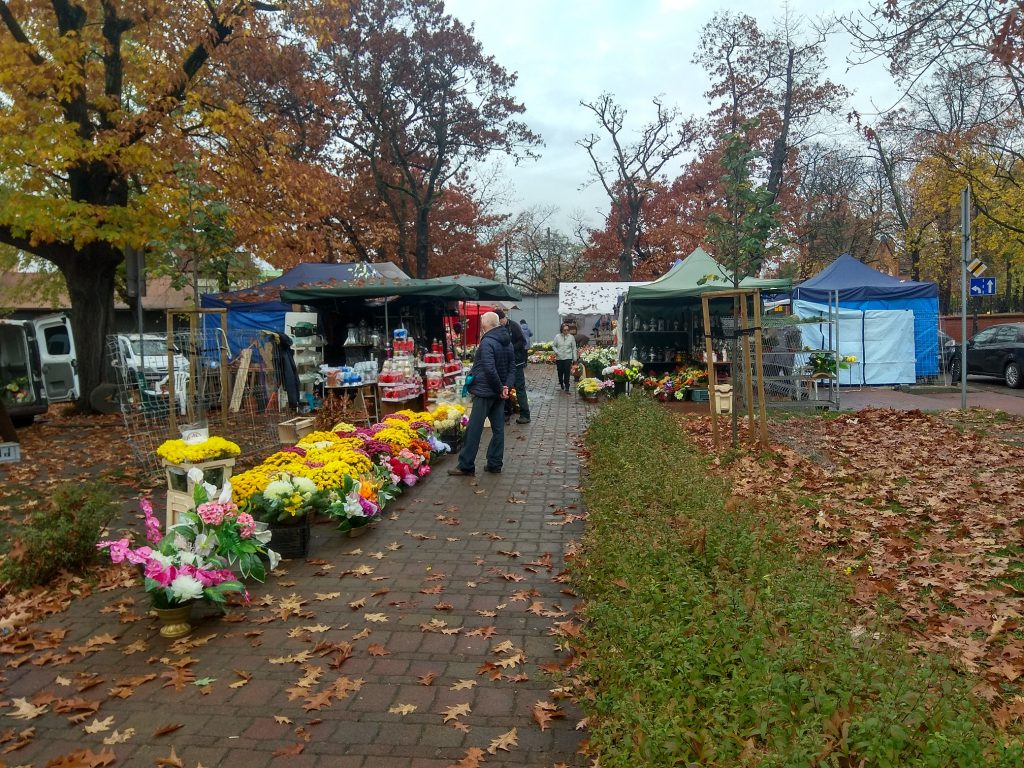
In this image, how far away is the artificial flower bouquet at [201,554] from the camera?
4.34m

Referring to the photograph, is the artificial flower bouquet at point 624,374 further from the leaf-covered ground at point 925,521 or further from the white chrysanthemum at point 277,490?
the white chrysanthemum at point 277,490

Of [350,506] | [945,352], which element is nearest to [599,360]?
[945,352]

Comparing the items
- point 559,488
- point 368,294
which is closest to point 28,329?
point 368,294

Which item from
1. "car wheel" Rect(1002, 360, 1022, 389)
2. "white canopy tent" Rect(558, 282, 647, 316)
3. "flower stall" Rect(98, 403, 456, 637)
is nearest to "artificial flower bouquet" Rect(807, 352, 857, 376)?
"car wheel" Rect(1002, 360, 1022, 389)

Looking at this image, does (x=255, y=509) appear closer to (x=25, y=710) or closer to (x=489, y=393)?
(x=25, y=710)

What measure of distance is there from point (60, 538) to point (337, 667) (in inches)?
106

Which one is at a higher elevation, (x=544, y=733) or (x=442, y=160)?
(x=442, y=160)

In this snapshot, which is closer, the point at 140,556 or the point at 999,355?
the point at 140,556

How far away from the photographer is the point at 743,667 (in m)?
2.79

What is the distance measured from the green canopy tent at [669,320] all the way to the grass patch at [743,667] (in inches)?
467

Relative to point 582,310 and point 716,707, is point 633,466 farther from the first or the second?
point 582,310

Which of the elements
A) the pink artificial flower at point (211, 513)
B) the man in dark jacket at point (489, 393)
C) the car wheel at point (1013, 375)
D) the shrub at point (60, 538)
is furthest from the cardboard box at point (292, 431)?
the car wheel at point (1013, 375)

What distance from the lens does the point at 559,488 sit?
7941mm

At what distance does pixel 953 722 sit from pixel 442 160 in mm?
27799
